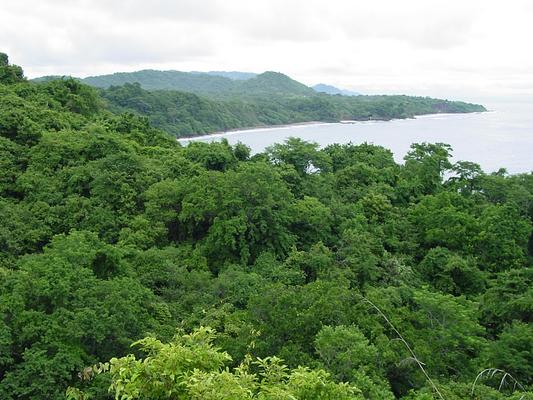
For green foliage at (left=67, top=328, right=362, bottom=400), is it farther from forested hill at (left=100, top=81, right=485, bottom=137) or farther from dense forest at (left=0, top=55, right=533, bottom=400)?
forested hill at (left=100, top=81, right=485, bottom=137)

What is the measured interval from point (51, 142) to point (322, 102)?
227ft

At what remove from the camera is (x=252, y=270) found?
16.6 metres

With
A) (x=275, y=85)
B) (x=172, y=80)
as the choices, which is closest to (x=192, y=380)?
(x=275, y=85)

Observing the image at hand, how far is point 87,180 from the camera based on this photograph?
20359 mm

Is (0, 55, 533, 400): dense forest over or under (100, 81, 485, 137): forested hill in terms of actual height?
under

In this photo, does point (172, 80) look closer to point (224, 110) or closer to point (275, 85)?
point (275, 85)

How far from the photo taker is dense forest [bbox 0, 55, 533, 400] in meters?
9.77

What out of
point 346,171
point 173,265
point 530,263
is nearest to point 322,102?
point 346,171

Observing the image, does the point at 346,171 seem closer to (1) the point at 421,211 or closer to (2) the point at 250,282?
(1) the point at 421,211

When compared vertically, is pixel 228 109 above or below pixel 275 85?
below

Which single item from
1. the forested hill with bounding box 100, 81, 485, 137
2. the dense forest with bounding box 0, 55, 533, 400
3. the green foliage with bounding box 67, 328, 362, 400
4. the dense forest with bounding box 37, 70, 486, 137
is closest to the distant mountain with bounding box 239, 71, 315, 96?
the dense forest with bounding box 37, 70, 486, 137

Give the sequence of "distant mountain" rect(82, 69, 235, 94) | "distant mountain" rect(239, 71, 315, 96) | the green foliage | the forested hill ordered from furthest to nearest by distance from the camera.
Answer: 1. "distant mountain" rect(239, 71, 315, 96)
2. "distant mountain" rect(82, 69, 235, 94)
3. the forested hill
4. the green foliage

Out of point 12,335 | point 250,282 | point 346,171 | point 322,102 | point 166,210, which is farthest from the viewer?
point 322,102

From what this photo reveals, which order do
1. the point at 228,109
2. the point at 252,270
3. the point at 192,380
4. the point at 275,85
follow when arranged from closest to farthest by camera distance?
the point at 192,380 < the point at 252,270 < the point at 228,109 < the point at 275,85
